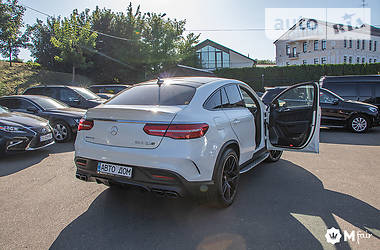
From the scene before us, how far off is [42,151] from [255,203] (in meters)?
5.44

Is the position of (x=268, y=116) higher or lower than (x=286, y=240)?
higher

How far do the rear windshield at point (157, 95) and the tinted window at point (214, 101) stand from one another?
0.72 feet

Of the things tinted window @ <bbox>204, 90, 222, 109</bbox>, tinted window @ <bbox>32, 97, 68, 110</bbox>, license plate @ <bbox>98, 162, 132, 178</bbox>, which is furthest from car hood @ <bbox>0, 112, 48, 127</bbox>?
tinted window @ <bbox>204, 90, 222, 109</bbox>

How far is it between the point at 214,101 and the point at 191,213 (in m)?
1.41

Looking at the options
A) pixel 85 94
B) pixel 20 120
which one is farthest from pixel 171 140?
pixel 85 94

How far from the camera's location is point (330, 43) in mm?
44031

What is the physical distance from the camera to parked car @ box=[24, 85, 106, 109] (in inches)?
383

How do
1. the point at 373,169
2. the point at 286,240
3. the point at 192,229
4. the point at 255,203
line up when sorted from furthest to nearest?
1. the point at 373,169
2. the point at 255,203
3. the point at 192,229
4. the point at 286,240

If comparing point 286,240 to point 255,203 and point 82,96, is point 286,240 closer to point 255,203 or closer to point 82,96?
point 255,203

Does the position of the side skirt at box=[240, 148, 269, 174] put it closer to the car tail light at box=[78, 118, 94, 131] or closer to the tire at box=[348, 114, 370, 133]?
the car tail light at box=[78, 118, 94, 131]

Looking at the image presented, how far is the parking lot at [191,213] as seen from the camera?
2650 mm

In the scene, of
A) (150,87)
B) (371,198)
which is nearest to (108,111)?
(150,87)

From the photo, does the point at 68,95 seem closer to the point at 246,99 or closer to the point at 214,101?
the point at 246,99

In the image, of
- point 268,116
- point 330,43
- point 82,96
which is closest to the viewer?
point 268,116
